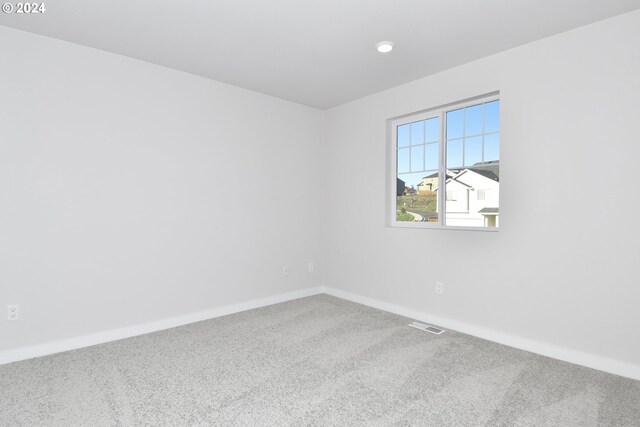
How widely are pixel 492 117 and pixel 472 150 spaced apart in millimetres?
320

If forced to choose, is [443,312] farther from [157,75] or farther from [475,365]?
[157,75]

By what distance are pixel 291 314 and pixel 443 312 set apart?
1.51 m

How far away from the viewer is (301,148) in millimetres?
4301

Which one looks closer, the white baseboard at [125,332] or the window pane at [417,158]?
the white baseboard at [125,332]

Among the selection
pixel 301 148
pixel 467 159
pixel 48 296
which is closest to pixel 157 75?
pixel 301 148

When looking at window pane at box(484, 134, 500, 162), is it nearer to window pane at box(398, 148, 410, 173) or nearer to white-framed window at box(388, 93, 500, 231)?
white-framed window at box(388, 93, 500, 231)

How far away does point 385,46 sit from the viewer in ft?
8.82

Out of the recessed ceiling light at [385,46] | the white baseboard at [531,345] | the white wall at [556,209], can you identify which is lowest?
the white baseboard at [531,345]

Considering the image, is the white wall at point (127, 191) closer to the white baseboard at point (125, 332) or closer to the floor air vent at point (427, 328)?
the white baseboard at point (125, 332)

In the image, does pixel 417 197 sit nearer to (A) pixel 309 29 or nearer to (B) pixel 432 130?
(B) pixel 432 130

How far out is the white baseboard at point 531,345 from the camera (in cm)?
227

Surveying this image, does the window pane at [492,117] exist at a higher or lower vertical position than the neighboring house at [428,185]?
higher

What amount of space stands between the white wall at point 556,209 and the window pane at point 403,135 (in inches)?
11.2

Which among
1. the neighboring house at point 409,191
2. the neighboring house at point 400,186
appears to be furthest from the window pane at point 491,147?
the neighboring house at point 400,186
